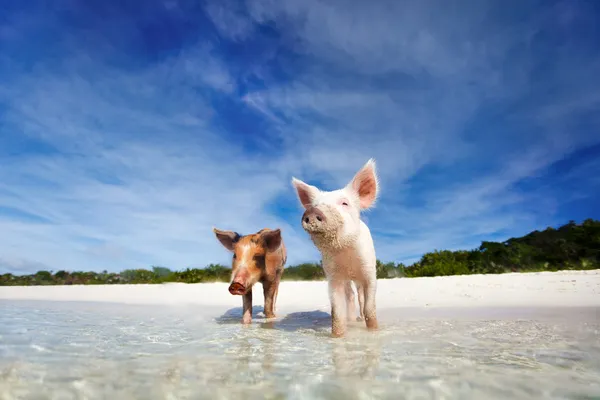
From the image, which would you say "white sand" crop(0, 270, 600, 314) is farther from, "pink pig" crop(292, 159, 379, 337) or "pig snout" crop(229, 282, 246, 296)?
"pink pig" crop(292, 159, 379, 337)

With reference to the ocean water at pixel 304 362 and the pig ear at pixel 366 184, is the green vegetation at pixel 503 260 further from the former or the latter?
the pig ear at pixel 366 184

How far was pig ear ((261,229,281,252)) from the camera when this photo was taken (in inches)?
265

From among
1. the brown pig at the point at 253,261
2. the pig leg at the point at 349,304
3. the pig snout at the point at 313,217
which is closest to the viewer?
the pig snout at the point at 313,217

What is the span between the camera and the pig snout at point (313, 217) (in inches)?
177

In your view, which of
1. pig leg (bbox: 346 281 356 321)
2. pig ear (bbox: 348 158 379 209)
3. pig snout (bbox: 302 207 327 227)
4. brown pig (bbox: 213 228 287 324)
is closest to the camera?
pig snout (bbox: 302 207 327 227)

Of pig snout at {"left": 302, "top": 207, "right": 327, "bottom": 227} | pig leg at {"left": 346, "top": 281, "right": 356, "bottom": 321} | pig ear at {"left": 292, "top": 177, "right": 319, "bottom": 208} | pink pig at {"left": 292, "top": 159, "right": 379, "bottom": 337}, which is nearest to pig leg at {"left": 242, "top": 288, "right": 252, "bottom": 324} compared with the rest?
pig leg at {"left": 346, "top": 281, "right": 356, "bottom": 321}

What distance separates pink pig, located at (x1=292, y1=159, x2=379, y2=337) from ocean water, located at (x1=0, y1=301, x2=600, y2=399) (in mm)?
452

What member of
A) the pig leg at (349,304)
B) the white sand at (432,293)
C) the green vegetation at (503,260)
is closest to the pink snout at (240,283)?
the pig leg at (349,304)

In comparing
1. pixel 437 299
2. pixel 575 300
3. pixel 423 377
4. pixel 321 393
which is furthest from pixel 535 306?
pixel 321 393

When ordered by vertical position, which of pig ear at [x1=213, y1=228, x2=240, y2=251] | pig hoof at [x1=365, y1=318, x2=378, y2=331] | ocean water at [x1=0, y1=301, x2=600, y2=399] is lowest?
ocean water at [x1=0, y1=301, x2=600, y2=399]

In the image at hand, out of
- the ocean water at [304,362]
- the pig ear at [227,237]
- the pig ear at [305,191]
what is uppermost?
the pig ear at [305,191]

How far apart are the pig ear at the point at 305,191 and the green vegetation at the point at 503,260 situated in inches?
458

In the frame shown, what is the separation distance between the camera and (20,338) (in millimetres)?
4602

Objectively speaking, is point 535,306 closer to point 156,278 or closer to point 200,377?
point 200,377
